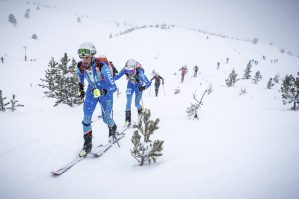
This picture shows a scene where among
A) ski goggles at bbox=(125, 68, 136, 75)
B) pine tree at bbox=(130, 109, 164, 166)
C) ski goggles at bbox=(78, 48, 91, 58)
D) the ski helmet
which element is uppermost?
ski goggles at bbox=(78, 48, 91, 58)

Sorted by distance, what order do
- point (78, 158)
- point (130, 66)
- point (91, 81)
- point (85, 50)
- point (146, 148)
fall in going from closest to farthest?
1. point (146, 148)
2. point (78, 158)
3. point (85, 50)
4. point (91, 81)
5. point (130, 66)

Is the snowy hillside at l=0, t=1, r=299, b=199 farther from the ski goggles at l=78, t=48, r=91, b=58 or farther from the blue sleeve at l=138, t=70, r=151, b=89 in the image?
the ski goggles at l=78, t=48, r=91, b=58

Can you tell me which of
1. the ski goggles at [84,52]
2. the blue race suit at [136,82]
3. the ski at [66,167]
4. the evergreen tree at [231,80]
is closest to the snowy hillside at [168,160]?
the ski at [66,167]

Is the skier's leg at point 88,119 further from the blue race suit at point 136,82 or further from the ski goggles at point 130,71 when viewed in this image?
the ski goggles at point 130,71

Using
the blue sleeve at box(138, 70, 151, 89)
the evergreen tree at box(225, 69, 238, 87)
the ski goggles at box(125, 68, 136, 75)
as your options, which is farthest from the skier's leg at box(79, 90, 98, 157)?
the evergreen tree at box(225, 69, 238, 87)

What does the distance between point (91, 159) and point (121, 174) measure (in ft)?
4.16

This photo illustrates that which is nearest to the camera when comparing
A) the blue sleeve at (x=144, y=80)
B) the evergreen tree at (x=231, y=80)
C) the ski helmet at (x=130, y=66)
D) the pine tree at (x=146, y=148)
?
the pine tree at (x=146, y=148)

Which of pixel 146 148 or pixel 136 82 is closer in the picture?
pixel 146 148

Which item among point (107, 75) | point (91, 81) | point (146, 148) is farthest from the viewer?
point (91, 81)

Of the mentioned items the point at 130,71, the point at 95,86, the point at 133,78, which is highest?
the point at 130,71

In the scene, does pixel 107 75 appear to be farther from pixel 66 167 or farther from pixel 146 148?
pixel 66 167

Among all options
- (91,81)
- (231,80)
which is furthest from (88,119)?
(231,80)

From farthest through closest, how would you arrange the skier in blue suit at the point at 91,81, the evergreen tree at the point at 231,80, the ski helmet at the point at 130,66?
the evergreen tree at the point at 231,80
the ski helmet at the point at 130,66
the skier in blue suit at the point at 91,81

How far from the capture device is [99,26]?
81875 mm
